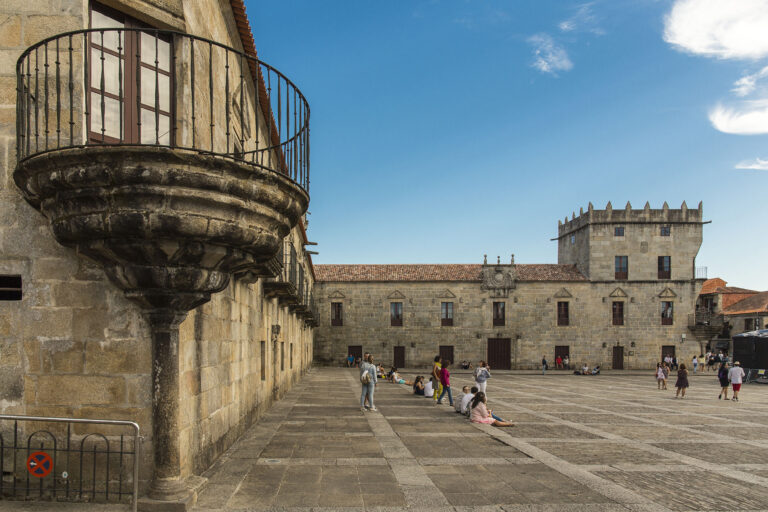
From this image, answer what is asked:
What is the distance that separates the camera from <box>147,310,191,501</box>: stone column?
5.35 m

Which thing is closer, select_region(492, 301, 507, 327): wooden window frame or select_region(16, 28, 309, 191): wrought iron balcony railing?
select_region(16, 28, 309, 191): wrought iron balcony railing

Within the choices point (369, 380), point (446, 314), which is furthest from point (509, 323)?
point (369, 380)

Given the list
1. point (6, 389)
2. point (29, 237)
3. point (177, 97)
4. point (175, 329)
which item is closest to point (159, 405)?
point (175, 329)

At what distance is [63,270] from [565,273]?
118 feet

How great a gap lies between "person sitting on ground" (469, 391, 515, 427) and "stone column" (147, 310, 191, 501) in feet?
24.3

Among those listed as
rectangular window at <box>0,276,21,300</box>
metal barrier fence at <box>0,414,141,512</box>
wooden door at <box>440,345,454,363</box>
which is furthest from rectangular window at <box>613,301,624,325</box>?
rectangular window at <box>0,276,21,300</box>

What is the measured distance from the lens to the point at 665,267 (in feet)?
121

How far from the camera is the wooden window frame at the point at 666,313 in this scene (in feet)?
119

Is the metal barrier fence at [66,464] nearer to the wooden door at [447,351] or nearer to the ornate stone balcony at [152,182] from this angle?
the ornate stone balcony at [152,182]

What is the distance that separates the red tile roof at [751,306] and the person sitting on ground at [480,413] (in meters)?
45.7

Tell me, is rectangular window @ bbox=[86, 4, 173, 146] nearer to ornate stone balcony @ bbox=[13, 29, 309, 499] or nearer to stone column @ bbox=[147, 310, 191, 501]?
ornate stone balcony @ bbox=[13, 29, 309, 499]

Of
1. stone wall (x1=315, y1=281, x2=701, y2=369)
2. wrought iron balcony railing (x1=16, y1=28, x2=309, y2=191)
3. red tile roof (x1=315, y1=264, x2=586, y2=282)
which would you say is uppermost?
wrought iron balcony railing (x1=16, y1=28, x2=309, y2=191)

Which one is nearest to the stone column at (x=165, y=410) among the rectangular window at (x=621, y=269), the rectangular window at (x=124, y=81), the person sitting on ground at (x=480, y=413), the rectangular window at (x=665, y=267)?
the rectangular window at (x=124, y=81)

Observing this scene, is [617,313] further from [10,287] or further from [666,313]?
[10,287]
